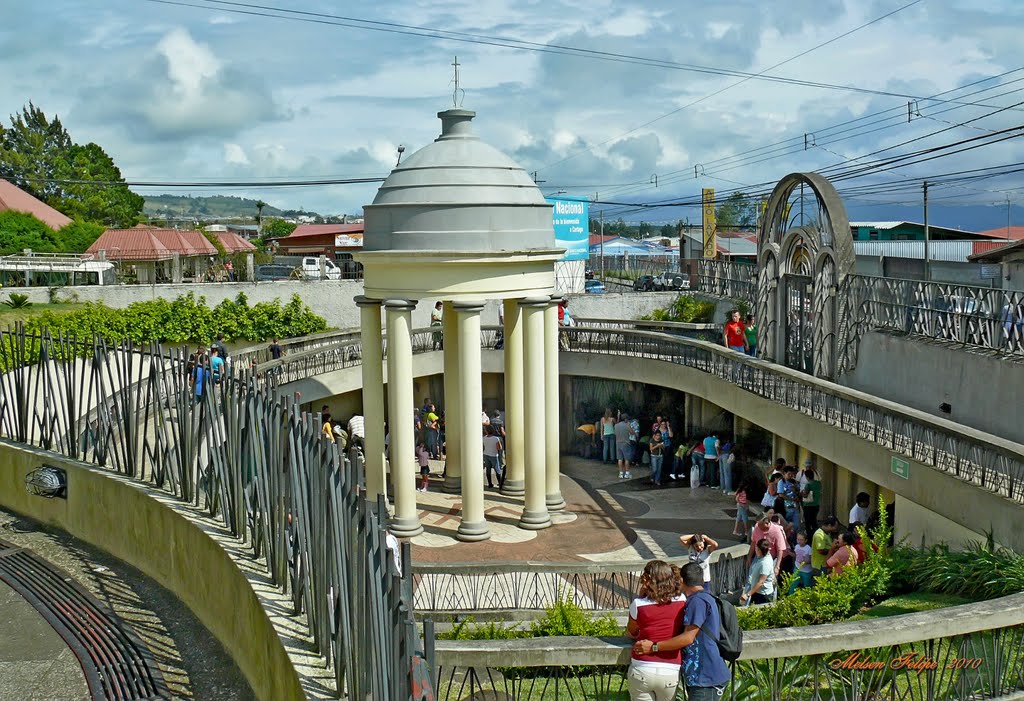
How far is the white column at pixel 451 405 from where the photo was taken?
2555 cm

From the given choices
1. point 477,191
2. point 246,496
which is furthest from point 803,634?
point 477,191

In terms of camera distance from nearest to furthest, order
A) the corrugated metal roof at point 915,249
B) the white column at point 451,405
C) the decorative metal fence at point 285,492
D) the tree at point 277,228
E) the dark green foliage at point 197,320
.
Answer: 1. the decorative metal fence at point 285,492
2. the white column at point 451,405
3. the dark green foliage at point 197,320
4. the corrugated metal roof at point 915,249
5. the tree at point 277,228

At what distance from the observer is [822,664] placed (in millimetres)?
6844

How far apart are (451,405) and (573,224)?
81.5ft

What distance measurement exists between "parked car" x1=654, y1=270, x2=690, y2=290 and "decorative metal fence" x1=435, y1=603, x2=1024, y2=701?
36210 mm

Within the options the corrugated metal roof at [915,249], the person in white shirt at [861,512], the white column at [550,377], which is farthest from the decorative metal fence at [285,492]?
the corrugated metal roof at [915,249]

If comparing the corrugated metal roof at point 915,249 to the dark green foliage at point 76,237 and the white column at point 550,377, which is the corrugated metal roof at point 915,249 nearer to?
the white column at point 550,377

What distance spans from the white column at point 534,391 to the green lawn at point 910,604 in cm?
1081

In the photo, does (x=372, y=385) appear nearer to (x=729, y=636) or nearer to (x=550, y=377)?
(x=550, y=377)

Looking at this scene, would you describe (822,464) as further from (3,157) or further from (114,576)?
(3,157)

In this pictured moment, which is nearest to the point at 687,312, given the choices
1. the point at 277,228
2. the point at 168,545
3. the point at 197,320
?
the point at 197,320

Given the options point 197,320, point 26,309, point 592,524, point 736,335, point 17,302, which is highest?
point 17,302

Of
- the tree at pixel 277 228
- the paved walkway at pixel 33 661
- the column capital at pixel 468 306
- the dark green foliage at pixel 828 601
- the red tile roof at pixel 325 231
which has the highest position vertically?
the tree at pixel 277 228

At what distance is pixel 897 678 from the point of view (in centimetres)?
712
